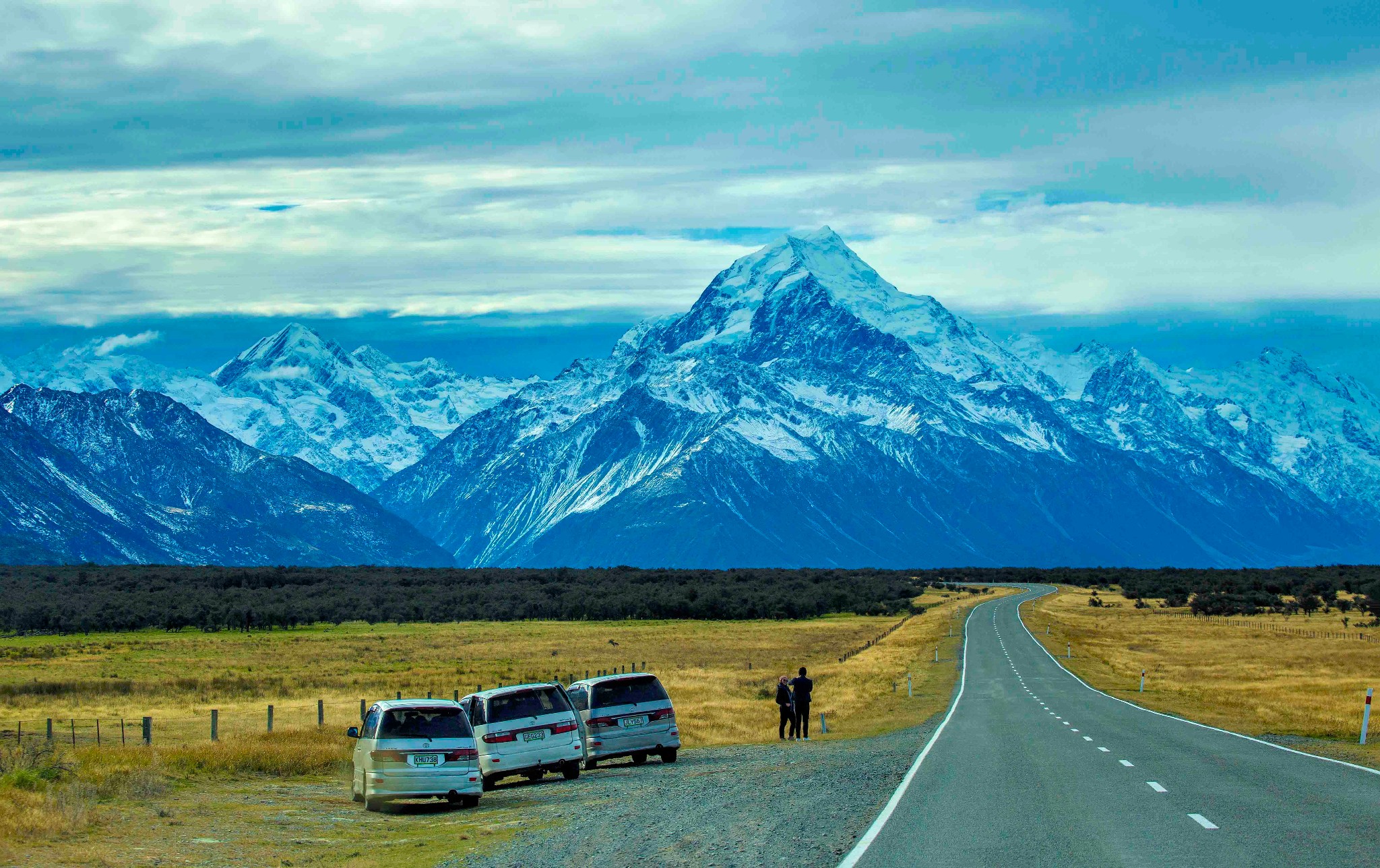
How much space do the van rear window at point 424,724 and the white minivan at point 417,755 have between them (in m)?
0.01

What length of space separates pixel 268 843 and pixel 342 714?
25778 millimetres

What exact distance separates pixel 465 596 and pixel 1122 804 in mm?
130527

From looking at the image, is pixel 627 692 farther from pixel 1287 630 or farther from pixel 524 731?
pixel 1287 630

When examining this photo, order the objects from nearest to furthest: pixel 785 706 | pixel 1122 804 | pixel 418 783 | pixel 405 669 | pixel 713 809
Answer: pixel 1122 804
pixel 713 809
pixel 418 783
pixel 785 706
pixel 405 669

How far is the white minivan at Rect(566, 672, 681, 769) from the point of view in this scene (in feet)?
90.2

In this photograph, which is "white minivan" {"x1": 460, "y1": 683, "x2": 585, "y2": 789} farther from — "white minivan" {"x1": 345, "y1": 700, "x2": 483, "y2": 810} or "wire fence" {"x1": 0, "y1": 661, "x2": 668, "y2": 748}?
"wire fence" {"x1": 0, "y1": 661, "x2": 668, "y2": 748}

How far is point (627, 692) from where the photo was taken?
2794 cm

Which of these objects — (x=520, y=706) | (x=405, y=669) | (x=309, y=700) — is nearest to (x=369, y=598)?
(x=405, y=669)

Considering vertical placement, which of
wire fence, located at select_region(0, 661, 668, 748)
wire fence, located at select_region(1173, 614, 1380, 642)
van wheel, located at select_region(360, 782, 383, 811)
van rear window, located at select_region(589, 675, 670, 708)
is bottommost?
wire fence, located at select_region(1173, 614, 1380, 642)

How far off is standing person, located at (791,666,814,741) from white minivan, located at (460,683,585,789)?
29.5 ft

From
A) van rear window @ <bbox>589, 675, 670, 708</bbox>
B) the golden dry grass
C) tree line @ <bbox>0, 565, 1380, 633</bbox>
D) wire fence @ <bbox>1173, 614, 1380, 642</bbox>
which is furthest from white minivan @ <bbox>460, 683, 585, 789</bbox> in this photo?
tree line @ <bbox>0, 565, 1380, 633</bbox>

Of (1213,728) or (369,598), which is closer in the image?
(1213,728)

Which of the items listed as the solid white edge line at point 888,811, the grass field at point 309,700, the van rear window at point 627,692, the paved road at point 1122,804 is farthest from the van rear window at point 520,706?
the paved road at point 1122,804

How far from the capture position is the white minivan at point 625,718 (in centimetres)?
2748
